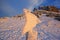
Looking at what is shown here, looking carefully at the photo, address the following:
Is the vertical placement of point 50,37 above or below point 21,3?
below

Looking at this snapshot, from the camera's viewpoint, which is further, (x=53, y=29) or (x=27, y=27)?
(x=53, y=29)

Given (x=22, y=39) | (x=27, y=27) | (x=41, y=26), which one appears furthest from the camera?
(x=41, y=26)

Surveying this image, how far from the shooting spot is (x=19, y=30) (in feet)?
4.77

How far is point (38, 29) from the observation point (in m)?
1.45

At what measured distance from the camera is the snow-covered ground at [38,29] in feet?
4.56

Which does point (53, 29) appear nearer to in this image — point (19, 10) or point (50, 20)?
point (50, 20)

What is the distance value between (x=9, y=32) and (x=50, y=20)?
486mm

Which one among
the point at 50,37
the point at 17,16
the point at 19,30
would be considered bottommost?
the point at 50,37

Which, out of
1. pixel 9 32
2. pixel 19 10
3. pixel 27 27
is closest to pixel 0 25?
pixel 9 32

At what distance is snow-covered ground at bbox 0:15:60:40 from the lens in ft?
4.56

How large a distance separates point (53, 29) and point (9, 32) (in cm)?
48

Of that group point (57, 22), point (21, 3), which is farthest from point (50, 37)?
point (21, 3)

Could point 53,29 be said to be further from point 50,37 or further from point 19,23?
point 19,23

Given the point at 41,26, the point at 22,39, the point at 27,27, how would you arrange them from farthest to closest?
the point at 41,26 < the point at 22,39 < the point at 27,27
